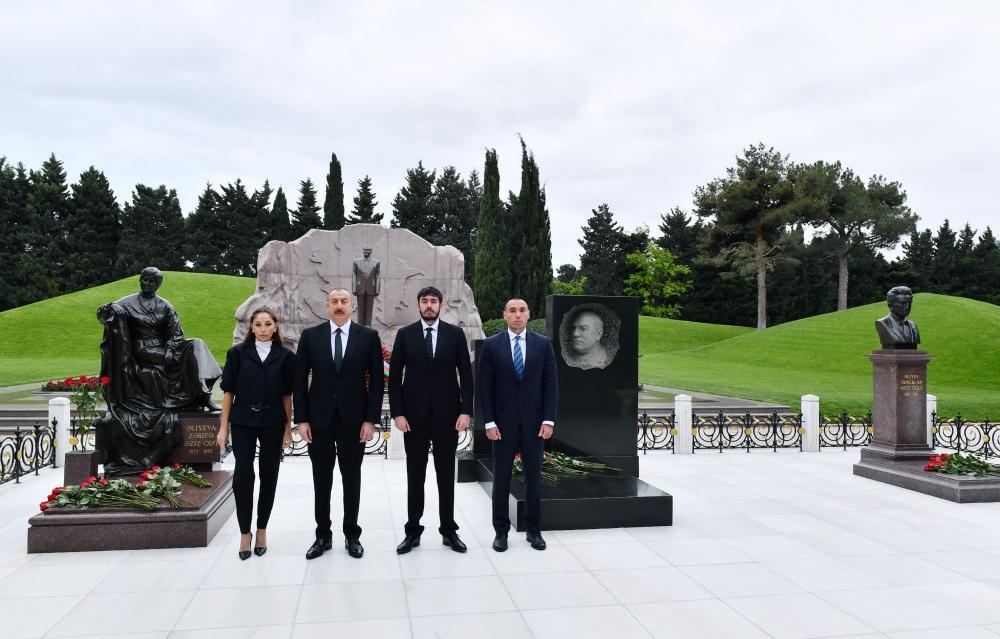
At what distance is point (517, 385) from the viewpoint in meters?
5.05

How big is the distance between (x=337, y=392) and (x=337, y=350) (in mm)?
308

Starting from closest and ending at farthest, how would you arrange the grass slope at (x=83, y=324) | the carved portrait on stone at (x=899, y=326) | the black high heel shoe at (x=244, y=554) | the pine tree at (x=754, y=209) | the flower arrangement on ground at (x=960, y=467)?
the black high heel shoe at (x=244, y=554) < the flower arrangement on ground at (x=960, y=467) < the carved portrait on stone at (x=899, y=326) < the grass slope at (x=83, y=324) < the pine tree at (x=754, y=209)

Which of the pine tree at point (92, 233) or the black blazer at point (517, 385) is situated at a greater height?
the pine tree at point (92, 233)

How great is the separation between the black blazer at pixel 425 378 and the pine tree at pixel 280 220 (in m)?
47.6

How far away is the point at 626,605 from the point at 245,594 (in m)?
2.43

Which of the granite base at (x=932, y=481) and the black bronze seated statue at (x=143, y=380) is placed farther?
the granite base at (x=932, y=481)

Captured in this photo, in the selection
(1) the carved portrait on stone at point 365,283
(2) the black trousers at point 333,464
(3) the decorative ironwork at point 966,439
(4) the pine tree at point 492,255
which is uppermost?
(4) the pine tree at point 492,255

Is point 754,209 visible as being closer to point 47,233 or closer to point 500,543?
point 500,543

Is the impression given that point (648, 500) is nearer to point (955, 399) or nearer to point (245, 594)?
point (245, 594)

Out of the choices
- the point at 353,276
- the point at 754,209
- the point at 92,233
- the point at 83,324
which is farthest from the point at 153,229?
the point at 754,209

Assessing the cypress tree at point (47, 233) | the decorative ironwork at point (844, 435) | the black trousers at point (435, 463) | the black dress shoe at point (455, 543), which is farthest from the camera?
the cypress tree at point (47, 233)

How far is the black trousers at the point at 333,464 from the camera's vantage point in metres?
4.64

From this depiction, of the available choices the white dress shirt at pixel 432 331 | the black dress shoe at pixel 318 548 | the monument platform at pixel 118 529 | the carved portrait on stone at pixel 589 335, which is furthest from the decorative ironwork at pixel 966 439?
the monument platform at pixel 118 529

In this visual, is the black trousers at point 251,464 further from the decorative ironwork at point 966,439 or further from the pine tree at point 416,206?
the pine tree at point 416,206
